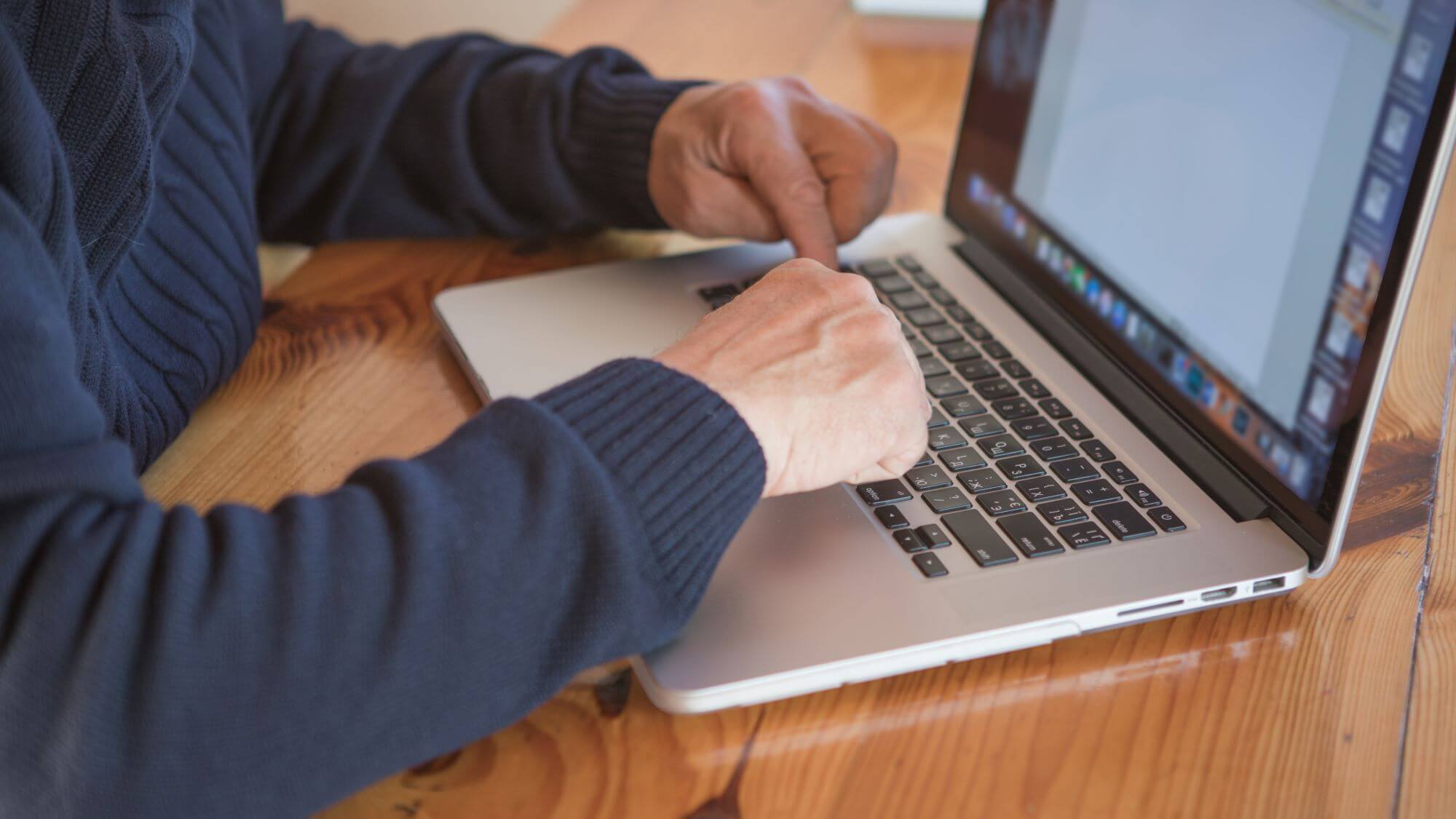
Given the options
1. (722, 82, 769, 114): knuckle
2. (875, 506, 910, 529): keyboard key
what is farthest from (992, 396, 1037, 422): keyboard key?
(722, 82, 769, 114): knuckle

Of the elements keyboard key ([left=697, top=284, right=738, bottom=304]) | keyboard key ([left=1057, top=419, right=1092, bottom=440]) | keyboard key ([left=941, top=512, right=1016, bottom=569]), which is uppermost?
keyboard key ([left=1057, top=419, right=1092, bottom=440])

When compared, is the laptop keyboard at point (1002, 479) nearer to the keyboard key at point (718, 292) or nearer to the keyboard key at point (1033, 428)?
the keyboard key at point (1033, 428)

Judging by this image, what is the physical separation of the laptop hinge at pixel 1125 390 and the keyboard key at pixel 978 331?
0.11 ft

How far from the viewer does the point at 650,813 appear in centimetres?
45

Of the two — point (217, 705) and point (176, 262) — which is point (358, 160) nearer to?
point (176, 262)

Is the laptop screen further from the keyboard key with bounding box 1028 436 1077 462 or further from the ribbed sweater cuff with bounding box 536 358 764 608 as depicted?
the ribbed sweater cuff with bounding box 536 358 764 608

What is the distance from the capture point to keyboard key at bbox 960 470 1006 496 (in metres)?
0.58

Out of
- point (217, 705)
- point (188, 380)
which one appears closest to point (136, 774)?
point (217, 705)

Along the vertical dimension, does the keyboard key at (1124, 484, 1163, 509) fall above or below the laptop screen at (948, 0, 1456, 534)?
below

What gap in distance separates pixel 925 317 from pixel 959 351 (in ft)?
0.14

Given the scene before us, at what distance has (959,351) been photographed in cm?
70

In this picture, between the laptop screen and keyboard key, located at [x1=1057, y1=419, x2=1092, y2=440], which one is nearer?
the laptop screen

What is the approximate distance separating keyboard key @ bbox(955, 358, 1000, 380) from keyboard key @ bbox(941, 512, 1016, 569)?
5.4 inches

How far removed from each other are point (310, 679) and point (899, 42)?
3.25 ft
